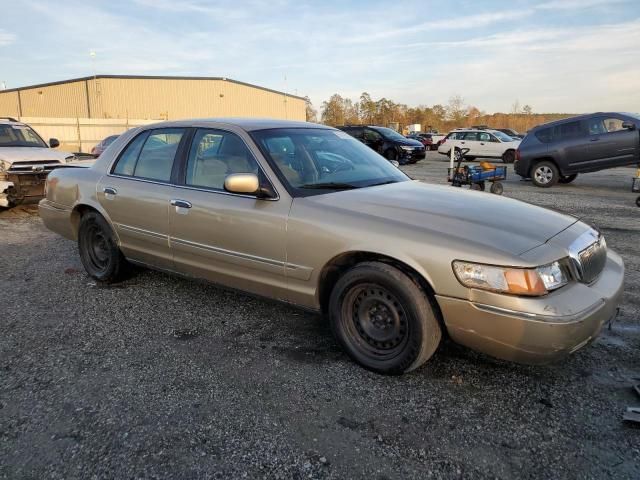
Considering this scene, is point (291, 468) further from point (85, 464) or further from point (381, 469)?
point (85, 464)

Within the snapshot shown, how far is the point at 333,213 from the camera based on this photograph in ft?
10.4

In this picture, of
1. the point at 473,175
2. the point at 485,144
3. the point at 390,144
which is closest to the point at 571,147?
the point at 473,175

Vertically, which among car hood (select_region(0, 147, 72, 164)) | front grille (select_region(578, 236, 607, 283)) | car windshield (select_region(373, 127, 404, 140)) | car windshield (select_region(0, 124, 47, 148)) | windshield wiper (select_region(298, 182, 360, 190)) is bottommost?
front grille (select_region(578, 236, 607, 283))

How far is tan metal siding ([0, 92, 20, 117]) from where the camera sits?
182ft

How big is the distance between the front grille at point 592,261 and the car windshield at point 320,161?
1.52m

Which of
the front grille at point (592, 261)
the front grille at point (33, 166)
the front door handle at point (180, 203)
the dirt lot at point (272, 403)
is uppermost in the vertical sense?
the front grille at point (33, 166)

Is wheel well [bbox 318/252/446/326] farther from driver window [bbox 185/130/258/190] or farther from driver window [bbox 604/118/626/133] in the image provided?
driver window [bbox 604/118/626/133]

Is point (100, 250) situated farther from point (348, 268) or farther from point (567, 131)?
point (567, 131)

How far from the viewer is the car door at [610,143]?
11867 millimetres

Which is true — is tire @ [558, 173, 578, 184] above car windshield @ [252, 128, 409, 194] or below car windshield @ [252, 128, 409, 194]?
below

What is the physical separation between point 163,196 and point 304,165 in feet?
4.06

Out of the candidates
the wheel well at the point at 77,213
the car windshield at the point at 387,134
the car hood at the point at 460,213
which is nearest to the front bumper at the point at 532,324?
the car hood at the point at 460,213

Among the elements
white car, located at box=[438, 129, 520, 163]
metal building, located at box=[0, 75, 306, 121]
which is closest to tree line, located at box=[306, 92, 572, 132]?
metal building, located at box=[0, 75, 306, 121]

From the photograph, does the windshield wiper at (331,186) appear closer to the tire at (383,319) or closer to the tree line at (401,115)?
the tire at (383,319)
